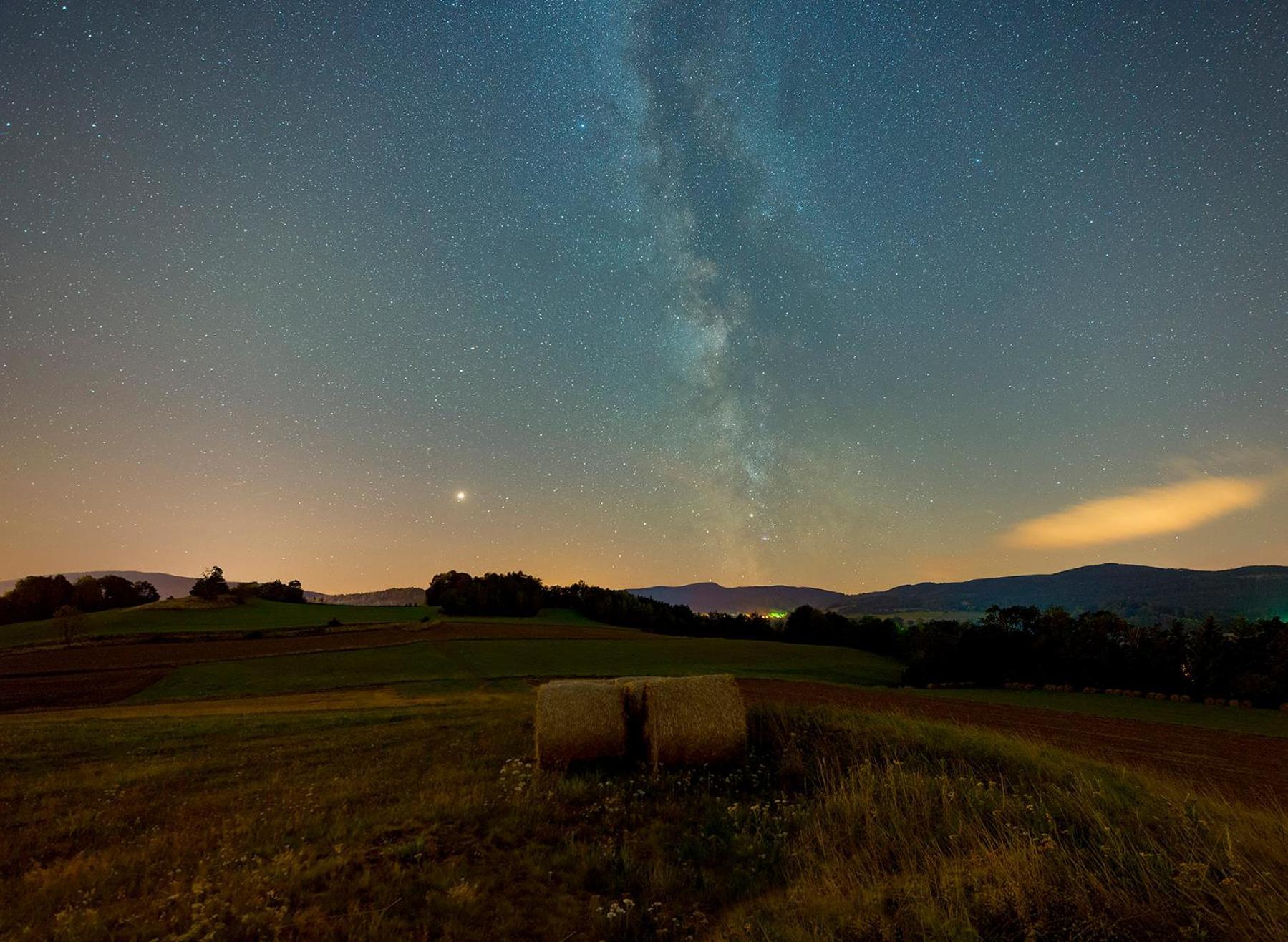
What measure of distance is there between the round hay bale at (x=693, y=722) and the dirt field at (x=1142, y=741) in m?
4.55

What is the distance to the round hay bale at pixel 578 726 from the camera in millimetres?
13594

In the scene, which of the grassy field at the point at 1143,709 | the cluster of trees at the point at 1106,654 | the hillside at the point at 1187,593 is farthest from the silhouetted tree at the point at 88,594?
the hillside at the point at 1187,593

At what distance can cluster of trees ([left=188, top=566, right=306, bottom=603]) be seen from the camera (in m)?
83.2

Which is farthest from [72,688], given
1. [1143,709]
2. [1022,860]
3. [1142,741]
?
[1143,709]

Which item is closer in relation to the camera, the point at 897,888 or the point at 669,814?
the point at 897,888

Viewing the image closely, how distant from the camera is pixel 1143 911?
5320mm

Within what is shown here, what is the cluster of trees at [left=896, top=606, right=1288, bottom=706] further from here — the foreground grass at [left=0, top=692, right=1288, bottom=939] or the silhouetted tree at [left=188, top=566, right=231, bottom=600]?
the silhouetted tree at [left=188, top=566, right=231, bottom=600]

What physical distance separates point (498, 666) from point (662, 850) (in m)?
37.2

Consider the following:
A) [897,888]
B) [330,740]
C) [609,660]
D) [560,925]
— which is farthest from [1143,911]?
[609,660]

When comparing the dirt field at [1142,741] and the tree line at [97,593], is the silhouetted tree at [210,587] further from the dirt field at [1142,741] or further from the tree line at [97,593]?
the dirt field at [1142,741]

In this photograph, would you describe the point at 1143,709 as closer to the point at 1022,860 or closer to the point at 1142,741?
the point at 1142,741

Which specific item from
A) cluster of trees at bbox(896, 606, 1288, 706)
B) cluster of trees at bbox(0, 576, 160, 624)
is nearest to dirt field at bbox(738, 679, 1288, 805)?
cluster of trees at bbox(896, 606, 1288, 706)

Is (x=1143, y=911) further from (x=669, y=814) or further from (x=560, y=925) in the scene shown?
(x=669, y=814)

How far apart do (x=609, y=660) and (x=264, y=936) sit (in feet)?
135
